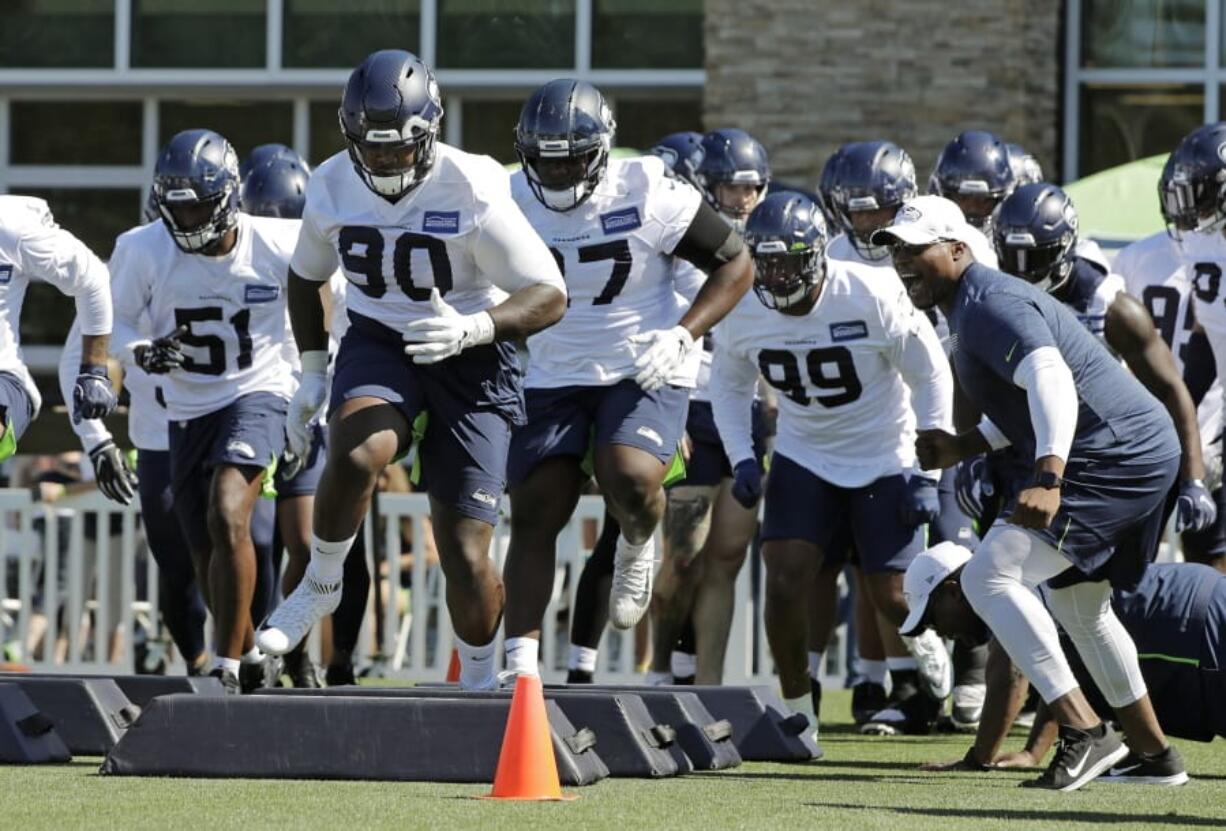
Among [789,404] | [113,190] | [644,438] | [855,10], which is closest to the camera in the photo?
[644,438]

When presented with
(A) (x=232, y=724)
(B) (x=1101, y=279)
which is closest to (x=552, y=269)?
(A) (x=232, y=724)

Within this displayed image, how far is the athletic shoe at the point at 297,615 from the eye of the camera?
7.02m

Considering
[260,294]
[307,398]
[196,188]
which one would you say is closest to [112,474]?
[260,294]

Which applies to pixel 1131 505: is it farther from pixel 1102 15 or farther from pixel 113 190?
pixel 113 190

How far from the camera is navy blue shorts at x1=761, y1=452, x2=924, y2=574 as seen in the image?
28.2 ft

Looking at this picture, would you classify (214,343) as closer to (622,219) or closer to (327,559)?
(622,219)

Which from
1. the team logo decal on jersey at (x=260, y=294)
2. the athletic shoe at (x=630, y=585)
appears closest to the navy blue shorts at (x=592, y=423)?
the athletic shoe at (x=630, y=585)

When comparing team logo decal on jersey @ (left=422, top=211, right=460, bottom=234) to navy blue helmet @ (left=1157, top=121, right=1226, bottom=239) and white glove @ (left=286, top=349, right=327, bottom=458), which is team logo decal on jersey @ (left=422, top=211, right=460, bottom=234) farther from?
navy blue helmet @ (left=1157, top=121, right=1226, bottom=239)

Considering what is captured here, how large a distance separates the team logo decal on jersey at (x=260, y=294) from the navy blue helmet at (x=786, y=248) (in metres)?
1.85

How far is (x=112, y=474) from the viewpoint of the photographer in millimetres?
9008

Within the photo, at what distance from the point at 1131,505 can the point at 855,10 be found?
371 inches

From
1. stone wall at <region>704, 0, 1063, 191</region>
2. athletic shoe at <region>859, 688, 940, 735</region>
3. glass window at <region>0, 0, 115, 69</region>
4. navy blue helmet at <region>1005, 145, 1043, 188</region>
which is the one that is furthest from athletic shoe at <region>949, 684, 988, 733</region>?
glass window at <region>0, 0, 115, 69</region>

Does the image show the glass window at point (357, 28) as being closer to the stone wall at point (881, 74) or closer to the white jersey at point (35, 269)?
the stone wall at point (881, 74)

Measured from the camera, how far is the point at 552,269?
Answer: 720 cm
